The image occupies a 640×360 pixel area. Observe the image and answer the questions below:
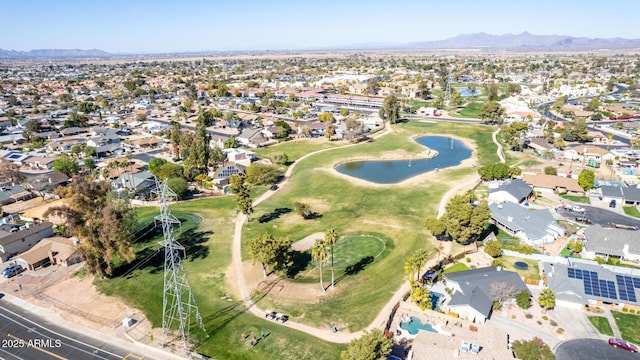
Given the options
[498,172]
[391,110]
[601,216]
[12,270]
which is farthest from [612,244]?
[391,110]

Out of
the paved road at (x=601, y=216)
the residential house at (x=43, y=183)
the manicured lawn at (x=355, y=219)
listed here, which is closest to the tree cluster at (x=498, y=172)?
the manicured lawn at (x=355, y=219)

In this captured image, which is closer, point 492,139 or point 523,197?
point 523,197

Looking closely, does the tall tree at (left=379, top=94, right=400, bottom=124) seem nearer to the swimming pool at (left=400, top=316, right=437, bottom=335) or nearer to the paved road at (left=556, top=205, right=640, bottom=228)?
the paved road at (left=556, top=205, right=640, bottom=228)

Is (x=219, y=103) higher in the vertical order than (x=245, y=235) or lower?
higher

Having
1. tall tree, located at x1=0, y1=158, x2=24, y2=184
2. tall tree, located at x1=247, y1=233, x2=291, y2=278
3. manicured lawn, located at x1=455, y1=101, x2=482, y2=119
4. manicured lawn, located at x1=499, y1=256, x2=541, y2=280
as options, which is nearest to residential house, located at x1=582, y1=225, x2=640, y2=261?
manicured lawn, located at x1=499, y1=256, x2=541, y2=280

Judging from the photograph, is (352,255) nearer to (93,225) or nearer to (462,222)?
(462,222)

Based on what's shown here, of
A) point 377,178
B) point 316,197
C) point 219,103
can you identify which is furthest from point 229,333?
point 219,103

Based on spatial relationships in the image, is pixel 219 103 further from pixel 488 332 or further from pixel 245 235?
pixel 488 332
